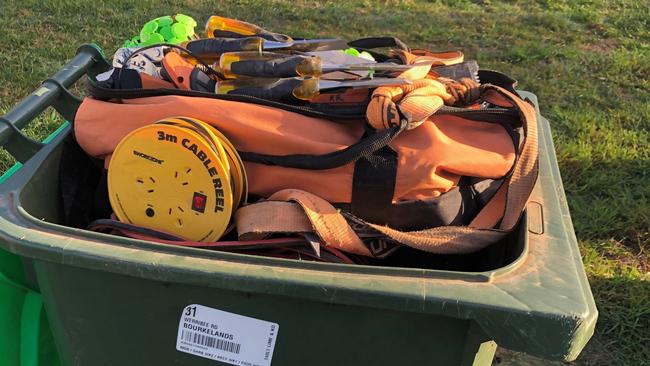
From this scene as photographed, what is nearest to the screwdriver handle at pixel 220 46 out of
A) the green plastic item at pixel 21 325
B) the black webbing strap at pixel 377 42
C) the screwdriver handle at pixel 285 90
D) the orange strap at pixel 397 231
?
the screwdriver handle at pixel 285 90

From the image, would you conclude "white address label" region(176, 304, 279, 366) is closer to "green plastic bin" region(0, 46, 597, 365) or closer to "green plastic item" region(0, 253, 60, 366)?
"green plastic bin" region(0, 46, 597, 365)

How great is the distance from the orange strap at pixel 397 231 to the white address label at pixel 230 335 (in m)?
0.17

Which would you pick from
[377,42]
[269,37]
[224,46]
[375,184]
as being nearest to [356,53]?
[377,42]

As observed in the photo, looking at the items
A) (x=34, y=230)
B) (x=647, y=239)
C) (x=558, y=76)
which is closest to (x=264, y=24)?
(x=558, y=76)

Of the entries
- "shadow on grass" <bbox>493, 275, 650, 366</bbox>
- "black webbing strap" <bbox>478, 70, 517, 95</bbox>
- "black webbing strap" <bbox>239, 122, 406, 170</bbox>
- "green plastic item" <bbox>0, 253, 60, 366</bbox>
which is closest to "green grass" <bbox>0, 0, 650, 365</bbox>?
"shadow on grass" <bbox>493, 275, 650, 366</bbox>

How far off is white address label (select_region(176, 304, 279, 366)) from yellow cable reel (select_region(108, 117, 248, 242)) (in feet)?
0.64

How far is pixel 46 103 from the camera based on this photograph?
4.79ft

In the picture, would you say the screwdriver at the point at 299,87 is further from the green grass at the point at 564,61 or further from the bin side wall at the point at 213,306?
the green grass at the point at 564,61

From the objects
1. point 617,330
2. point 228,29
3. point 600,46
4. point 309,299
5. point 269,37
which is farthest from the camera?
point 600,46

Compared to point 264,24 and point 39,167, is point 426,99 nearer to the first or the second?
point 39,167

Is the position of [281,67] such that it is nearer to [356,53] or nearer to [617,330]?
[356,53]

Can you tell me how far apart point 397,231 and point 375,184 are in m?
0.10

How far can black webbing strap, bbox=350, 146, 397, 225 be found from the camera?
1191 millimetres

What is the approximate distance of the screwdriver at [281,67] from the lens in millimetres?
1403
